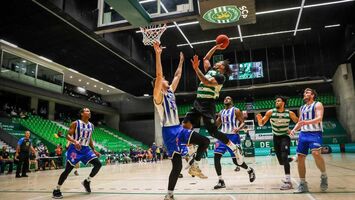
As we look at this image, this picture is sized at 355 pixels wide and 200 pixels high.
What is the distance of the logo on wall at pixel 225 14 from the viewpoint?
1231cm

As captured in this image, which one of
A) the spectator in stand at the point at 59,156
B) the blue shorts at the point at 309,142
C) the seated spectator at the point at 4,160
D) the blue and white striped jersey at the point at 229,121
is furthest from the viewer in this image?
the spectator in stand at the point at 59,156

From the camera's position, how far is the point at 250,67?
21844mm

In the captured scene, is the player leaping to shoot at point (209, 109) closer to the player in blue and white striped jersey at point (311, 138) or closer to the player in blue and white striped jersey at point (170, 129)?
the player in blue and white striped jersey at point (170, 129)

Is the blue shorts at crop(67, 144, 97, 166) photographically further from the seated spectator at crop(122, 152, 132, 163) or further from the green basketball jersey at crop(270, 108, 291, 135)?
the seated spectator at crop(122, 152, 132, 163)

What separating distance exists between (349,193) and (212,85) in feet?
8.71

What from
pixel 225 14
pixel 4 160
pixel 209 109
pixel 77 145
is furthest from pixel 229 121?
pixel 4 160

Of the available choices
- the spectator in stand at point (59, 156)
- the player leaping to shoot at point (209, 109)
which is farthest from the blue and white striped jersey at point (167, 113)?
the spectator in stand at point (59, 156)

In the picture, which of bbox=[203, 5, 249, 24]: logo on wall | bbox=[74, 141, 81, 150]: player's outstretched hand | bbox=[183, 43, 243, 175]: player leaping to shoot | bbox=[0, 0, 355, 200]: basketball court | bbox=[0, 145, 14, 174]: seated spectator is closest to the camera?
bbox=[183, 43, 243, 175]: player leaping to shoot

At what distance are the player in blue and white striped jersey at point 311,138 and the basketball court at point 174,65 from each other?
0.82ft

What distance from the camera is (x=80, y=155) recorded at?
216 inches

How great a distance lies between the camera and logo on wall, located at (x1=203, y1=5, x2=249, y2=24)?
12.3 metres

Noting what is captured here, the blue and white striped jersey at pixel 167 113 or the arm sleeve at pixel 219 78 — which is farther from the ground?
the arm sleeve at pixel 219 78

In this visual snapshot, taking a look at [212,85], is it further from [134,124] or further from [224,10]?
[134,124]

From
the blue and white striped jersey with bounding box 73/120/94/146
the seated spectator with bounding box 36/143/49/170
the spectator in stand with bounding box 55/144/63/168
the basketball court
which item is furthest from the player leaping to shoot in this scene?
the spectator in stand with bounding box 55/144/63/168
